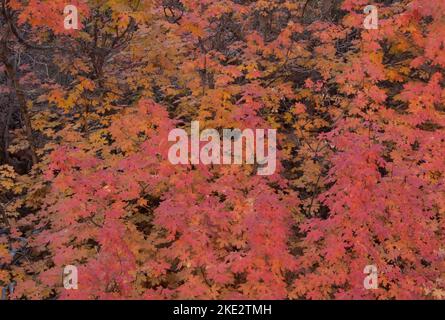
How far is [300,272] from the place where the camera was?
→ 7910 mm

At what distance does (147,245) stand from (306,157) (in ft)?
15.9

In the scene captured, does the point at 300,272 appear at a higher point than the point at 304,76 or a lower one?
lower

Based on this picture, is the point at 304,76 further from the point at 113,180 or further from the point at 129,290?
the point at 129,290

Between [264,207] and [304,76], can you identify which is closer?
[264,207]

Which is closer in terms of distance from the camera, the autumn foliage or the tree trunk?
the autumn foliage

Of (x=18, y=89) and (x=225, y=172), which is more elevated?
(x=18, y=89)

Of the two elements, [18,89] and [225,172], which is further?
[18,89]

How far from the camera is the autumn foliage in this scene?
7141 mm

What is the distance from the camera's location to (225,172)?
28.8 feet

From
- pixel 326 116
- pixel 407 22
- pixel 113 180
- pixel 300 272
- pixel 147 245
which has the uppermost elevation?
pixel 407 22

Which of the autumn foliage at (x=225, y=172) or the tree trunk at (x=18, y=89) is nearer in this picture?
the autumn foliage at (x=225, y=172)

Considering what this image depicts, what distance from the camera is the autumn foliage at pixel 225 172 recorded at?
23.4ft
